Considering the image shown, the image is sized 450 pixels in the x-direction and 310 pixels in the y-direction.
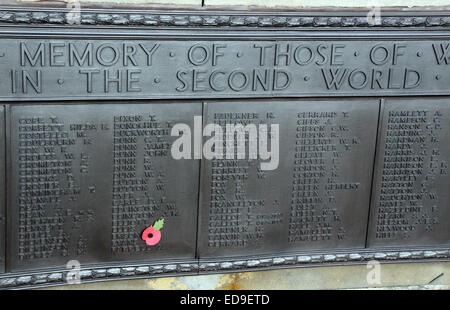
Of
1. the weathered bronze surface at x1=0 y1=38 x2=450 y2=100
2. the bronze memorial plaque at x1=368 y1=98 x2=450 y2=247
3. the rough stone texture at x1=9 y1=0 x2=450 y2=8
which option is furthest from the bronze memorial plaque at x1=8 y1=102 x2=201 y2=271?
the bronze memorial plaque at x1=368 y1=98 x2=450 y2=247

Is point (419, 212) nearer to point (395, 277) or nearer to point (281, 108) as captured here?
point (395, 277)

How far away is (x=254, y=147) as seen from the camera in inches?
198

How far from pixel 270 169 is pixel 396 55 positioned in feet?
3.84

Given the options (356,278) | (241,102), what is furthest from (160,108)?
(356,278)

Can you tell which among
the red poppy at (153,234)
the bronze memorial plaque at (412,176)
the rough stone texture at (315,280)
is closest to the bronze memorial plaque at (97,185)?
the red poppy at (153,234)

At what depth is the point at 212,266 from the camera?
5.20 metres

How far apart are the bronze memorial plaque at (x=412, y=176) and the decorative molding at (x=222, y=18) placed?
58 centimetres

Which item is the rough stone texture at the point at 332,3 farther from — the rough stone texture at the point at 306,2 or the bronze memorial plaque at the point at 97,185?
the bronze memorial plaque at the point at 97,185

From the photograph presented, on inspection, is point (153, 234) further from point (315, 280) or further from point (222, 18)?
point (222, 18)

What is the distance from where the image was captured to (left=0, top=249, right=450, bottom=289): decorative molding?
16.2 ft

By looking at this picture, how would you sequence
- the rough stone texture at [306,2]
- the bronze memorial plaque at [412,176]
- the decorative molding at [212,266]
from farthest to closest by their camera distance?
the bronze memorial plaque at [412,176] < the decorative molding at [212,266] < the rough stone texture at [306,2]

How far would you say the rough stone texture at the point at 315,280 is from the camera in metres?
5.28

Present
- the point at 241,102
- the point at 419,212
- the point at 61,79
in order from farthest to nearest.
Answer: the point at 419,212, the point at 241,102, the point at 61,79

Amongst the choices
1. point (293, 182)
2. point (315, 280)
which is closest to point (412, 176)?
point (293, 182)
